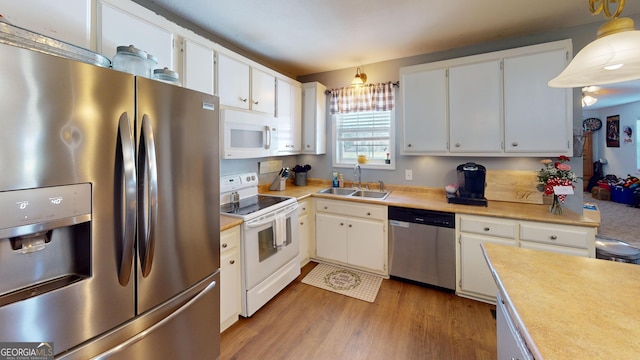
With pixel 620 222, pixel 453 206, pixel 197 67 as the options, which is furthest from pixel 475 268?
pixel 620 222

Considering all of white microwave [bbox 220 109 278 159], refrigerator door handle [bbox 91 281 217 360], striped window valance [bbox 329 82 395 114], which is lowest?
refrigerator door handle [bbox 91 281 217 360]

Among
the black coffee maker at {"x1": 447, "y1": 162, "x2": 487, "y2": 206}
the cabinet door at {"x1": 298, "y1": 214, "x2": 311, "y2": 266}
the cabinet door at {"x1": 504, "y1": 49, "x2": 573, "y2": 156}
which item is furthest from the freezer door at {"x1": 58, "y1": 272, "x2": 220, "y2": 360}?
the cabinet door at {"x1": 504, "y1": 49, "x2": 573, "y2": 156}

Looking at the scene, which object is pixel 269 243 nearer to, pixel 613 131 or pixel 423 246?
pixel 423 246

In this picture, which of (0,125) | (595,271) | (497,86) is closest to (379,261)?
(595,271)

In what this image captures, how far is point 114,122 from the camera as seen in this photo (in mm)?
996

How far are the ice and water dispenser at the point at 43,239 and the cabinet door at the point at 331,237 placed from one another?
2258 millimetres

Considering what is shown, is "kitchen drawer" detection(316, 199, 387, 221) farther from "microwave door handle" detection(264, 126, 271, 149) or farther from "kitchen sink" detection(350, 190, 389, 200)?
"microwave door handle" detection(264, 126, 271, 149)

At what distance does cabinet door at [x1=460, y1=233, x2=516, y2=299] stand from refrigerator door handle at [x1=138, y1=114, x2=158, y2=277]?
7.93 ft

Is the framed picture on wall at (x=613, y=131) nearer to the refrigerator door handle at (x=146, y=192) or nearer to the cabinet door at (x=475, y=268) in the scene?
the cabinet door at (x=475, y=268)

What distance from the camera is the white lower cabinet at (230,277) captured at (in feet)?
6.17

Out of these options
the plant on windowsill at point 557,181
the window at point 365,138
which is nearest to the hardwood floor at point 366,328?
the plant on windowsill at point 557,181

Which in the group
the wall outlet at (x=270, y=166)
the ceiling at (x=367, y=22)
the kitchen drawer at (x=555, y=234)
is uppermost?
the ceiling at (x=367, y=22)

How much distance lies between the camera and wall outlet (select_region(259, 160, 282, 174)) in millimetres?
3163

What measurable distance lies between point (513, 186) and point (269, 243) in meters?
2.54
